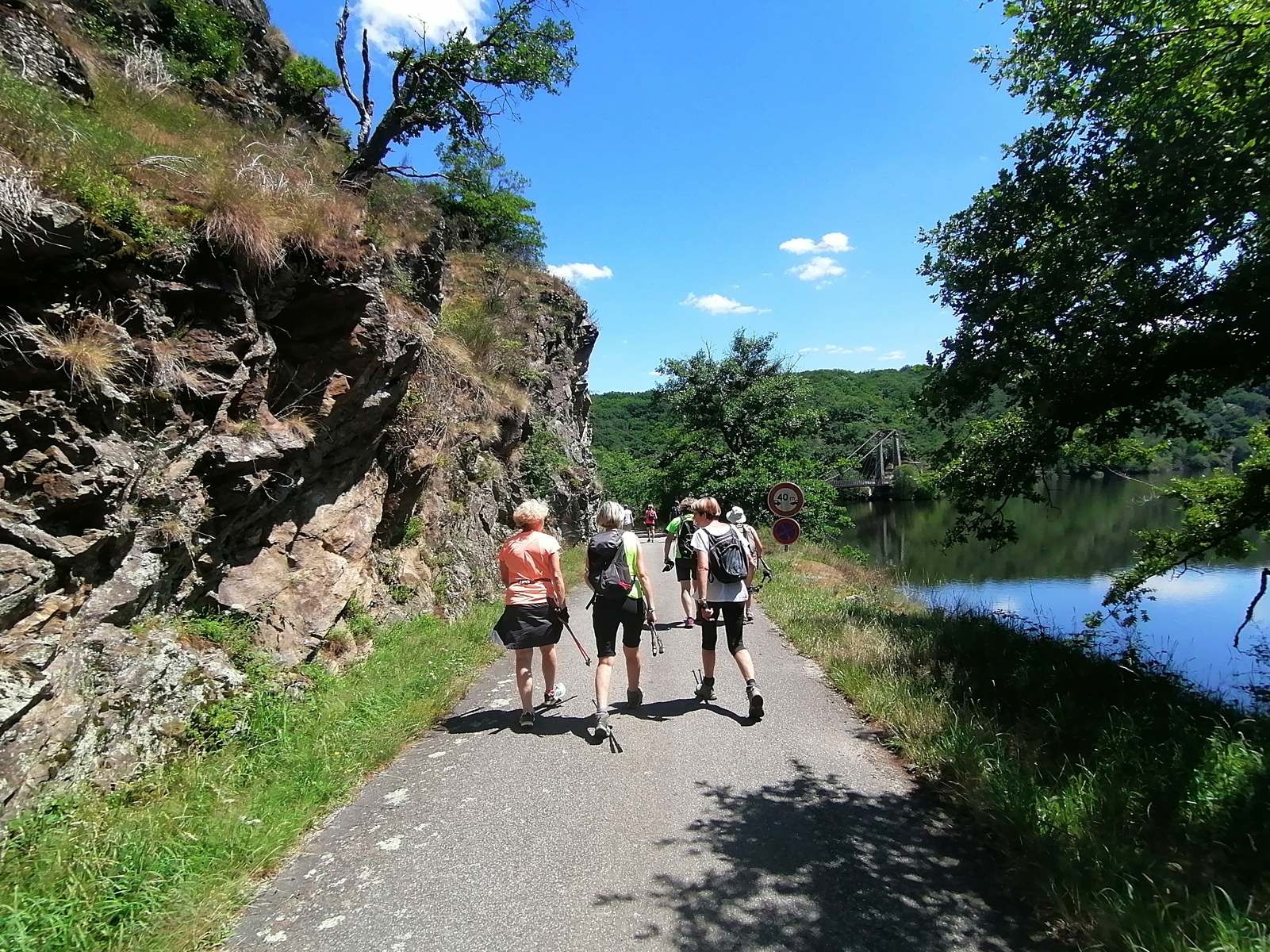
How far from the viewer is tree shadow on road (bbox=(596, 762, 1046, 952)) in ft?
9.29

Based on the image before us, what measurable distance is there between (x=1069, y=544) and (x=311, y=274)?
101ft

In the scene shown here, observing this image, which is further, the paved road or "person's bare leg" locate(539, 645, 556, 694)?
"person's bare leg" locate(539, 645, 556, 694)

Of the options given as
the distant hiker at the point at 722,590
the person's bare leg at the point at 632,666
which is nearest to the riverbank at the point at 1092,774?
the distant hiker at the point at 722,590

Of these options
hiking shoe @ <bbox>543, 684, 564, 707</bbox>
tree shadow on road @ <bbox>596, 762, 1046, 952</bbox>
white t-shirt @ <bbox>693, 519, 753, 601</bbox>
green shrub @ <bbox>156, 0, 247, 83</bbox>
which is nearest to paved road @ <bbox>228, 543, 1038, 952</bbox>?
tree shadow on road @ <bbox>596, 762, 1046, 952</bbox>

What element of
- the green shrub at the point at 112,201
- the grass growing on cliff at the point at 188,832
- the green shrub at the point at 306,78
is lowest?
the grass growing on cliff at the point at 188,832

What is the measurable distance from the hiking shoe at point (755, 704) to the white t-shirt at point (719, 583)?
0.78 metres

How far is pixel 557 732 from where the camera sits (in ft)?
17.7

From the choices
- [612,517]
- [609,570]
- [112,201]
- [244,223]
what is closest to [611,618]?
[609,570]

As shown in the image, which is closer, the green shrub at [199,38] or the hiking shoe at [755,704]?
the hiking shoe at [755,704]

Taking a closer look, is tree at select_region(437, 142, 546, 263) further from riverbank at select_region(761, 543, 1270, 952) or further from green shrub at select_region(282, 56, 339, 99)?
riverbank at select_region(761, 543, 1270, 952)

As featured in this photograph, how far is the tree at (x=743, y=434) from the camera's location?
22328mm

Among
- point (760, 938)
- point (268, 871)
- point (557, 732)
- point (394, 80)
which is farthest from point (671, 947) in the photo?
point (394, 80)

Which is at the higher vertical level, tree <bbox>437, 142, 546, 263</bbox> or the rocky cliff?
tree <bbox>437, 142, 546, 263</bbox>

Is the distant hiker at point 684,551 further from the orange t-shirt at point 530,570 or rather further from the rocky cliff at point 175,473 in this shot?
the orange t-shirt at point 530,570
